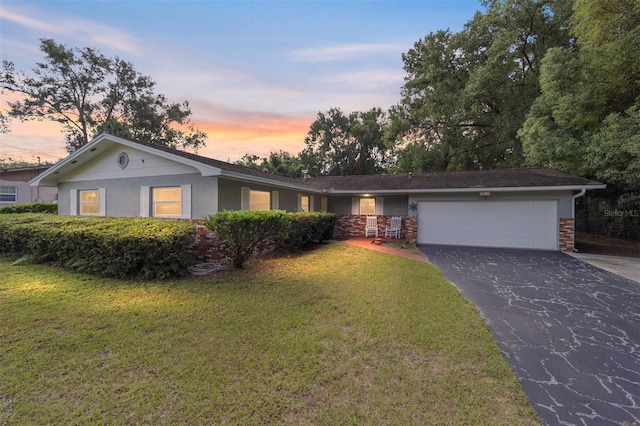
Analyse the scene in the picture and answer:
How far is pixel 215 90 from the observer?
434 inches

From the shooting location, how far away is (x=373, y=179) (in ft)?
46.2

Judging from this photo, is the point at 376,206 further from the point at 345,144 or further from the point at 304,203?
the point at 345,144

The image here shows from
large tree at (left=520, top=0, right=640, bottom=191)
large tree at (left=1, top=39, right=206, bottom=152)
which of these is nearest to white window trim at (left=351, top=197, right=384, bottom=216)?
large tree at (left=520, top=0, right=640, bottom=191)

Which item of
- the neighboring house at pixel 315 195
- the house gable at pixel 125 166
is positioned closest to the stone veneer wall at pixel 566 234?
the neighboring house at pixel 315 195

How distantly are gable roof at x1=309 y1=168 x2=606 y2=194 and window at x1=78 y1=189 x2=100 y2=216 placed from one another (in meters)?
9.03

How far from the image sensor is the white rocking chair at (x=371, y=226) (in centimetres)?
1233

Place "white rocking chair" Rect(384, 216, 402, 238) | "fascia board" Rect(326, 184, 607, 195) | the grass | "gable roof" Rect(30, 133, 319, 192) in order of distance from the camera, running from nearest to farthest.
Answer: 1. the grass
2. "gable roof" Rect(30, 133, 319, 192)
3. "fascia board" Rect(326, 184, 607, 195)
4. "white rocking chair" Rect(384, 216, 402, 238)

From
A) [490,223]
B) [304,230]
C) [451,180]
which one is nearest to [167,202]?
[304,230]

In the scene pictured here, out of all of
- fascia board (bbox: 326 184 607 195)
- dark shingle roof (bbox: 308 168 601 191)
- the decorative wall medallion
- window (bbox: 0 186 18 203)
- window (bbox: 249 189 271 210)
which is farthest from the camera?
window (bbox: 0 186 18 203)

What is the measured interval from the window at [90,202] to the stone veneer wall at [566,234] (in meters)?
16.7

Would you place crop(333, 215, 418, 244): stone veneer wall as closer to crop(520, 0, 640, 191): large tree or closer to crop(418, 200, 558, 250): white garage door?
crop(418, 200, 558, 250): white garage door

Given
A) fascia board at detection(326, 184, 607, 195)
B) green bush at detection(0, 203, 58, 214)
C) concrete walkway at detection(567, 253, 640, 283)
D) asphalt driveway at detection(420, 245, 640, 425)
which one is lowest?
asphalt driveway at detection(420, 245, 640, 425)

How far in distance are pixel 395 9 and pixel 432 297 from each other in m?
10.0

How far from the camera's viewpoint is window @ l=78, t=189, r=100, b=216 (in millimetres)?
9312
